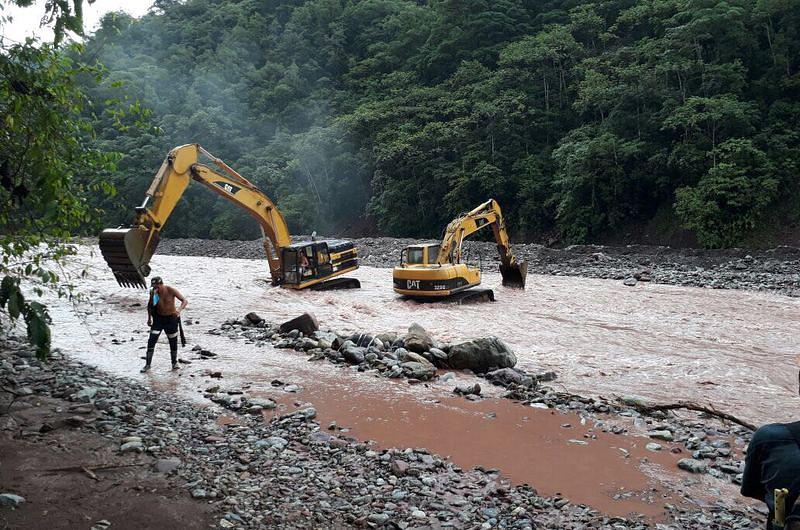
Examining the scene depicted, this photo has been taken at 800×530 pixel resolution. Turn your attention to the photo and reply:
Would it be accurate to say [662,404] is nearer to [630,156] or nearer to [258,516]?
[258,516]

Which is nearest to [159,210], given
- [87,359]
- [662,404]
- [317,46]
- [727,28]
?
[87,359]

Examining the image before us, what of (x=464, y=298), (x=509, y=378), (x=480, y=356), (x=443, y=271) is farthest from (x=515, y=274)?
(x=509, y=378)

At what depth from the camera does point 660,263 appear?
80.4 ft

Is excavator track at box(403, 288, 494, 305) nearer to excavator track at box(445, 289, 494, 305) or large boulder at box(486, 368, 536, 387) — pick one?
excavator track at box(445, 289, 494, 305)

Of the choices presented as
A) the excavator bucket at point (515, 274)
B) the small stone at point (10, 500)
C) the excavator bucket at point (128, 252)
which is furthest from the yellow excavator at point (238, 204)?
the small stone at point (10, 500)

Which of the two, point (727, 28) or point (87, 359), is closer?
point (87, 359)

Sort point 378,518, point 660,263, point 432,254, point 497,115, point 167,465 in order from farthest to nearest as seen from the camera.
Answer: point 497,115
point 660,263
point 432,254
point 167,465
point 378,518

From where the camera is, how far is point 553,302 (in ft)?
60.6

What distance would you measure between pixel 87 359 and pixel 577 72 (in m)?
33.2

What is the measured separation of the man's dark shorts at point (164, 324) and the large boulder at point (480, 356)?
4767 millimetres

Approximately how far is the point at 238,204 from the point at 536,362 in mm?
11289

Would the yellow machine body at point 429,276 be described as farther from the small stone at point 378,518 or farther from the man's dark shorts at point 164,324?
the small stone at point 378,518

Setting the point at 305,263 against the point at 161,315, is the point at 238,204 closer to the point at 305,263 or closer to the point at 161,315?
the point at 305,263

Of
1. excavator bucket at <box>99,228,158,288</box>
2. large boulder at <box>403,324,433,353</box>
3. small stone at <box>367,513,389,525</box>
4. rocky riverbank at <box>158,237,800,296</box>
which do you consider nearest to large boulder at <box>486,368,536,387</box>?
large boulder at <box>403,324,433,353</box>
